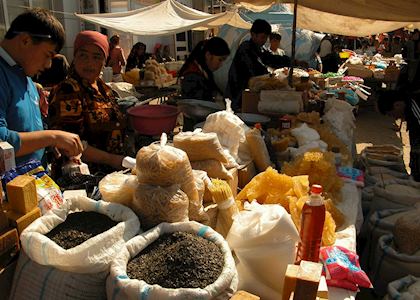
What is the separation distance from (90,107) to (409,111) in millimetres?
3249

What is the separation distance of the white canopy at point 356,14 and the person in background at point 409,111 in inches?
33.2

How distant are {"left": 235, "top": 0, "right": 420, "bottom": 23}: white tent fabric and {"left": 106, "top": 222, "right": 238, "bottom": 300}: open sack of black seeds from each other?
3.48 metres

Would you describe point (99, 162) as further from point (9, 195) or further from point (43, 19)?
point (9, 195)

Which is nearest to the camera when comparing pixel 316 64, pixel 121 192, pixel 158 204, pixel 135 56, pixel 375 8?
pixel 158 204

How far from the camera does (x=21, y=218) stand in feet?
4.11

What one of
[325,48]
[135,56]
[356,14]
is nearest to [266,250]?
[356,14]

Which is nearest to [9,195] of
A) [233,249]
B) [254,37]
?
[233,249]

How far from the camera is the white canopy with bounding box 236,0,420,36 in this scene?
12.5 ft

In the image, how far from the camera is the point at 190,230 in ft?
4.22

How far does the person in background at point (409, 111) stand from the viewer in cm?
374

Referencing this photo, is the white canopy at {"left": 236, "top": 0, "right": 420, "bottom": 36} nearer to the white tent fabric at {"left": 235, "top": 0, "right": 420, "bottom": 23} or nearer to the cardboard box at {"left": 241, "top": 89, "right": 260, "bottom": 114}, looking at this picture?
the white tent fabric at {"left": 235, "top": 0, "right": 420, "bottom": 23}

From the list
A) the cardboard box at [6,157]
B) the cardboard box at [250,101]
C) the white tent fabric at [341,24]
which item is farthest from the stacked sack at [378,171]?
the white tent fabric at [341,24]

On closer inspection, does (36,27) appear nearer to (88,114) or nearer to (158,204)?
(88,114)

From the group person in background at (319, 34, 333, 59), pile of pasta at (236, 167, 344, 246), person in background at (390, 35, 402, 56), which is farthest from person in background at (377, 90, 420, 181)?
person in background at (390, 35, 402, 56)
